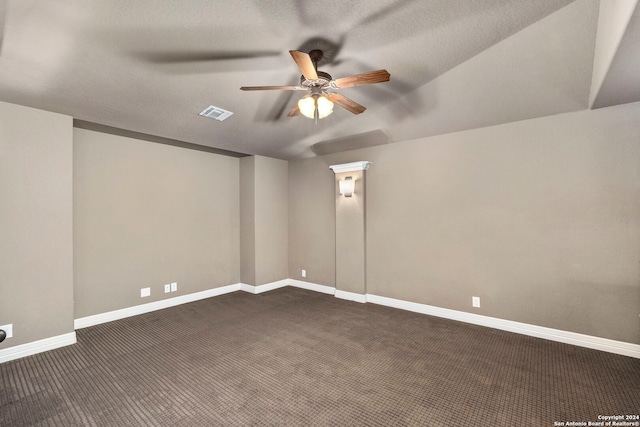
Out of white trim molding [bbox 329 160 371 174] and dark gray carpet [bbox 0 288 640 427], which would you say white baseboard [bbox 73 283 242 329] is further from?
white trim molding [bbox 329 160 371 174]

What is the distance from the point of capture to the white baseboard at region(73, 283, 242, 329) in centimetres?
380

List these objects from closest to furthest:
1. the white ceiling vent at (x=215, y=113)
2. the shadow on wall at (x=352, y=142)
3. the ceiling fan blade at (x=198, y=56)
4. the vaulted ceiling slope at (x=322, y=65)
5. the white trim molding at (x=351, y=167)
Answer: the vaulted ceiling slope at (x=322, y=65)
the ceiling fan blade at (x=198, y=56)
the white ceiling vent at (x=215, y=113)
the shadow on wall at (x=352, y=142)
the white trim molding at (x=351, y=167)

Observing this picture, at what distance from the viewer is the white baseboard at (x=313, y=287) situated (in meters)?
5.25

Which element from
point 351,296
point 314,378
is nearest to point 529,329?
point 351,296

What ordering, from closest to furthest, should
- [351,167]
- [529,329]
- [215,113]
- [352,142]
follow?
[529,329] → [215,113] → [352,142] → [351,167]

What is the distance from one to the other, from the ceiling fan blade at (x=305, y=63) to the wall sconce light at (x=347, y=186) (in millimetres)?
2590

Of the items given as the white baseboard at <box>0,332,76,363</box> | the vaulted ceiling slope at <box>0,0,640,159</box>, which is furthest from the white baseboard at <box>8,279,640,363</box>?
the vaulted ceiling slope at <box>0,0,640,159</box>

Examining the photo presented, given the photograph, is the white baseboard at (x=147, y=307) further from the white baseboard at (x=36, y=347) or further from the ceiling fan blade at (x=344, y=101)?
the ceiling fan blade at (x=344, y=101)

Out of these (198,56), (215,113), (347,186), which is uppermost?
(198,56)

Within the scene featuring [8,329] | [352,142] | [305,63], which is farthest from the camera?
[352,142]

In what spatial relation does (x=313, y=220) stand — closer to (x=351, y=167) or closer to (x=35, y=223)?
(x=351, y=167)

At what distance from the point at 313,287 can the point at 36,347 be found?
A: 372 cm

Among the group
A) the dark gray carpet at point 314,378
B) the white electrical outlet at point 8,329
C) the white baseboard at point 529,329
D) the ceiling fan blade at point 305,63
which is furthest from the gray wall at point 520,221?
the white electrical outlet at point 8,329

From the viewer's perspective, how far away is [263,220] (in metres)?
5.47
